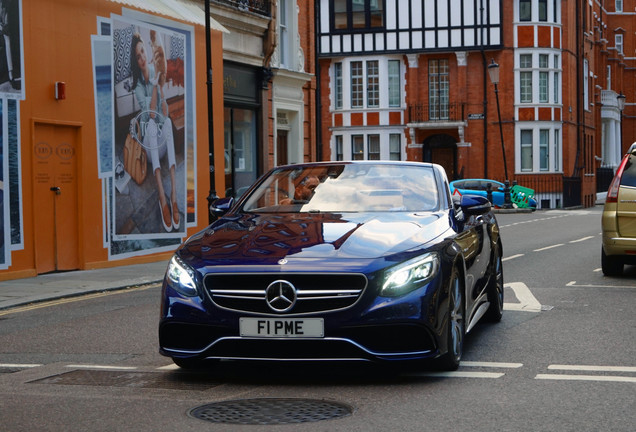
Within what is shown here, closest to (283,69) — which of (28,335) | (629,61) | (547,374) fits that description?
(28,335)

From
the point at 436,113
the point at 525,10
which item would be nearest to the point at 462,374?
the point at 436,113

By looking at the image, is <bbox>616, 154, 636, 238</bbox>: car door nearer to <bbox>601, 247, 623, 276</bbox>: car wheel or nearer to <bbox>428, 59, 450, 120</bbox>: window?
<bbox>601, 247, 623, 276</bbox>: car wheel

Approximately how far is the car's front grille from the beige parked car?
8565 mm

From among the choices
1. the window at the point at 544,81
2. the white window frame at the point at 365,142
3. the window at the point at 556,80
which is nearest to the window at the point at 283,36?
the white window frame at the point at 365,142

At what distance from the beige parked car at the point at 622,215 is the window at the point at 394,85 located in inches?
1592

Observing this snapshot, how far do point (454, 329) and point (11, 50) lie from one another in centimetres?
1103

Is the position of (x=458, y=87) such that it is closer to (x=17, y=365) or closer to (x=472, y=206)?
(x=472, y=206)

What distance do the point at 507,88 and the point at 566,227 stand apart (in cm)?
2319

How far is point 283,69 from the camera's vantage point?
90.6 ft

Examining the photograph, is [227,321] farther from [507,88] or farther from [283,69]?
[507,88]

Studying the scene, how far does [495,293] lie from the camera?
10062 mm

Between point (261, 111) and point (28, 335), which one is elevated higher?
point (261, 111)

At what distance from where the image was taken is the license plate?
678 cm

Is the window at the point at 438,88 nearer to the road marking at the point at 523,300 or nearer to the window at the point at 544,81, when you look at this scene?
the window at the point at 544,81
